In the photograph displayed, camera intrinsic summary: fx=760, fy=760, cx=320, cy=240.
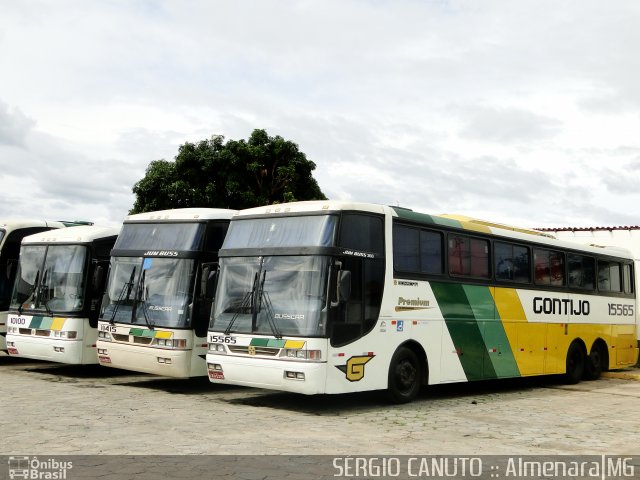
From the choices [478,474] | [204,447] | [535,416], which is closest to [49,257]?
[204,447]

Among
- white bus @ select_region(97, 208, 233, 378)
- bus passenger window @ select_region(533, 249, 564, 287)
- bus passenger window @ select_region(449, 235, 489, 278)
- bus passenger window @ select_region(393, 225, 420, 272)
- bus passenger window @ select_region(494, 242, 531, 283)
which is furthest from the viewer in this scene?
bus passenger window @ select_region(533, 249, 564, 287)

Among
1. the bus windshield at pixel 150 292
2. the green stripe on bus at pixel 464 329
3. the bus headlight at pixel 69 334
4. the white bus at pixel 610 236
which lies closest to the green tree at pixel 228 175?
the white bus at pixel 610 236

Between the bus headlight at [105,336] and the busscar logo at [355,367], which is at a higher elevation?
the bus headlight at [105,336]

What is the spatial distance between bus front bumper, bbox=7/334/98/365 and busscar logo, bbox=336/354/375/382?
6341 mm

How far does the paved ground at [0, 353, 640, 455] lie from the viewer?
8.52 metres

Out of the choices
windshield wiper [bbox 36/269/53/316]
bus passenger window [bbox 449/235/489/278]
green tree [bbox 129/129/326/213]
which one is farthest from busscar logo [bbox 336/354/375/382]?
green tree [bbox 129/129/326/213]

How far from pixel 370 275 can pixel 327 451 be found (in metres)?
4.09

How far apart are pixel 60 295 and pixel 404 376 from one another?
7.45m

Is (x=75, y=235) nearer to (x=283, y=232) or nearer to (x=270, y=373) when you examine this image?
(x=283, y=232)

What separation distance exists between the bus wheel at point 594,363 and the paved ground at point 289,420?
216 centimetres

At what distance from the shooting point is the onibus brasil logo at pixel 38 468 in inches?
265

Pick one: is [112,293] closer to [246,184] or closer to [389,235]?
[389,235]

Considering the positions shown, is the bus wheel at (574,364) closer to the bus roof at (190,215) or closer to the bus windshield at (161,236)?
the bus roof at (190,215)

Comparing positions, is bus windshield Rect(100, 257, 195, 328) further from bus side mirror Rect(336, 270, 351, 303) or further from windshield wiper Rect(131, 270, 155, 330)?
bus side mirror Rect(336, 270, 351, 303)
